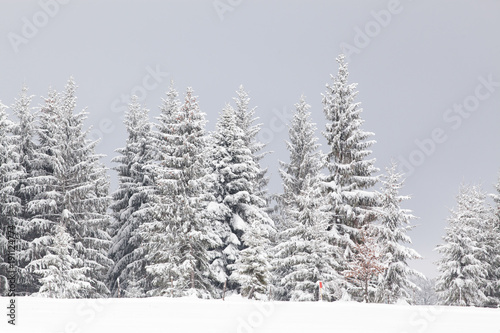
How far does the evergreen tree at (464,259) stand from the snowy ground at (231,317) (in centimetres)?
2086

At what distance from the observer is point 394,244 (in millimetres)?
28094

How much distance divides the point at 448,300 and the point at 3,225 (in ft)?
96.8

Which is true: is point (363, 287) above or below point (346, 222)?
below

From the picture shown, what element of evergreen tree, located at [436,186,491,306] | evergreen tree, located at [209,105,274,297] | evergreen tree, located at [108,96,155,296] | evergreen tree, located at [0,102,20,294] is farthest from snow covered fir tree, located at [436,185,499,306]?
evergreen tree, located at [0,102,20,294]

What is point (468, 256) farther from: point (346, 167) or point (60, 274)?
point (60, 274)

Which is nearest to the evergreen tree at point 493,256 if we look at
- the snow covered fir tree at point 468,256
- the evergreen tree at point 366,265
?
the snow covered fir tree at point 468,256

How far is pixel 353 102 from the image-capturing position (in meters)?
29.4

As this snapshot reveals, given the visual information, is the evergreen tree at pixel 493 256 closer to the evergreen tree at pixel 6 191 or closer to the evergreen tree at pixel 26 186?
the evergreen tree at pixel 26 186

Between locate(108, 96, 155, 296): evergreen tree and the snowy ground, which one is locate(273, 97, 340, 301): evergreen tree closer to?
locate(108, 96, 155, 296): evergreen tree

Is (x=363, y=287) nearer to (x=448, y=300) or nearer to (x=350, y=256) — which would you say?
(x=350, y=256)

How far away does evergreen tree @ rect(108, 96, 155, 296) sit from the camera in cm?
3216

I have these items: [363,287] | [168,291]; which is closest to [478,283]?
[363,287]

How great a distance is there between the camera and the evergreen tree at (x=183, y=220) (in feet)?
86.2

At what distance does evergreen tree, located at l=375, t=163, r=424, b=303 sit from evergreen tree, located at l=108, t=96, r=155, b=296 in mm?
15308
